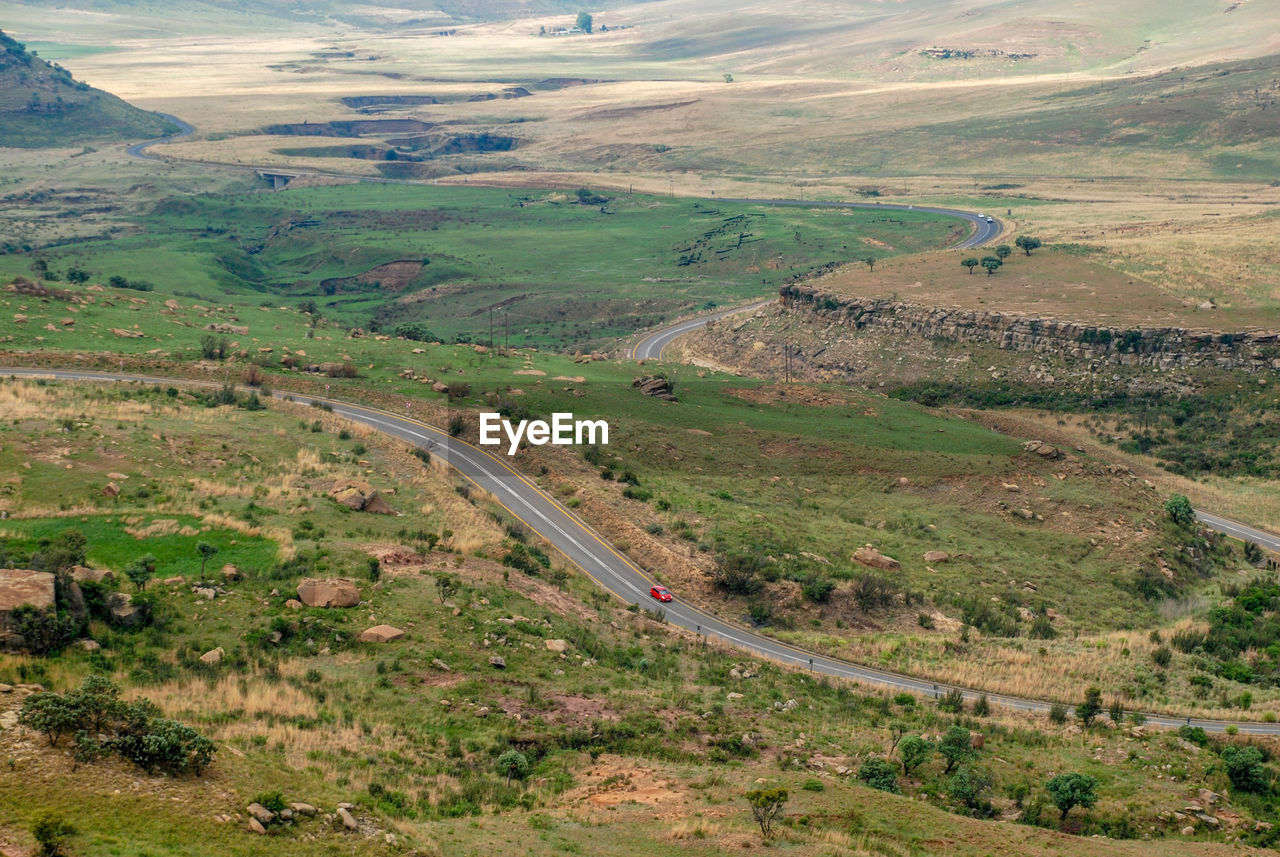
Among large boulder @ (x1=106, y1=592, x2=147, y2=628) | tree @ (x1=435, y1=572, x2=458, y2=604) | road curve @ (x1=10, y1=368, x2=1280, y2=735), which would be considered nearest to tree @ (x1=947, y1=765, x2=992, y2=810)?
road curve @ (x1=10, y1=368, x2=1280, y2=735)

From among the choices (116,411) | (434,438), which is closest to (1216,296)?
(434,438)

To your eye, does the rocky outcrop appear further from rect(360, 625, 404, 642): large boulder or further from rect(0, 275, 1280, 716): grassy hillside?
rect(360, 625, 404, 642): large boulder

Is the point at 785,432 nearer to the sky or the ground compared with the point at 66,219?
nearer to the ground

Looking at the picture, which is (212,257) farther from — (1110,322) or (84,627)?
(84,627)

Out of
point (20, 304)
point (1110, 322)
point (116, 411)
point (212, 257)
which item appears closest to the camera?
point (116, 411)

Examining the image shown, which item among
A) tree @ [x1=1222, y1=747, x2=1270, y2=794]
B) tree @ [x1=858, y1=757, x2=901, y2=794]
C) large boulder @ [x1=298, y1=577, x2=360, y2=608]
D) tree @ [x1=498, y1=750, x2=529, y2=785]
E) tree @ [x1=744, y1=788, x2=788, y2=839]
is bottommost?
tree @ [x1=1222, y1=747, x2=1270, y2=794]

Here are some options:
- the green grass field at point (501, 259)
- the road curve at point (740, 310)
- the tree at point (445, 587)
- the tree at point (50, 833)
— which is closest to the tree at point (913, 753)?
the tree at point (445, 587)

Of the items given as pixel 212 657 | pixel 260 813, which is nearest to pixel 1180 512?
pixel 212 657
